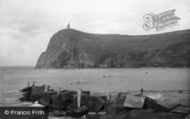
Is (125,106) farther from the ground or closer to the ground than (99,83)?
farther from the ground

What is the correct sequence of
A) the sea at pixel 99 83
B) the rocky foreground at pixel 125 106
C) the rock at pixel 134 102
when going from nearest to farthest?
1. the rocky foreground at pixel 125 106
2. the rock at pixel 134 102
3. the sea at pixel 99 83

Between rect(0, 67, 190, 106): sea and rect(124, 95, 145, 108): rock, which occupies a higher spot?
rect(124, 95, 145, 108): rock

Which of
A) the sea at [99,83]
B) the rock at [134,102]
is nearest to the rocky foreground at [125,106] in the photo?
the rock at [134,102]

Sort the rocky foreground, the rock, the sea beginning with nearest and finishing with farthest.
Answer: the rocky foreground
the rock
the sea

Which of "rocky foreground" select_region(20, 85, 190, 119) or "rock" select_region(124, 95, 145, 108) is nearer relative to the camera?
"rocky foreground" select_region(20, 85, 190, 119)

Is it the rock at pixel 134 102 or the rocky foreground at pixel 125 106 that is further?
the rock at pixel 134 102

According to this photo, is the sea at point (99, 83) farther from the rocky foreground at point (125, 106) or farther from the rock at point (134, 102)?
the rock at point (134, 102)

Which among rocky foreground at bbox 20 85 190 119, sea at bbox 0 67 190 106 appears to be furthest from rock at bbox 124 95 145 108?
sea at bbox 0 67 190 106

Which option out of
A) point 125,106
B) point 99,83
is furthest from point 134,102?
point 99,83

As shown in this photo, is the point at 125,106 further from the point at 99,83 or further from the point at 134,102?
the point at 99,83

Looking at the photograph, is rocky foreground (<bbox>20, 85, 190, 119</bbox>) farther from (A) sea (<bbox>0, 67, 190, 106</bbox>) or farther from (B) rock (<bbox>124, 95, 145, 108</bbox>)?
(A) sea (<bbox>0, 67, 190, 106</bbox>)

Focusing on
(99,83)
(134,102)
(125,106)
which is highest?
(134,102)
